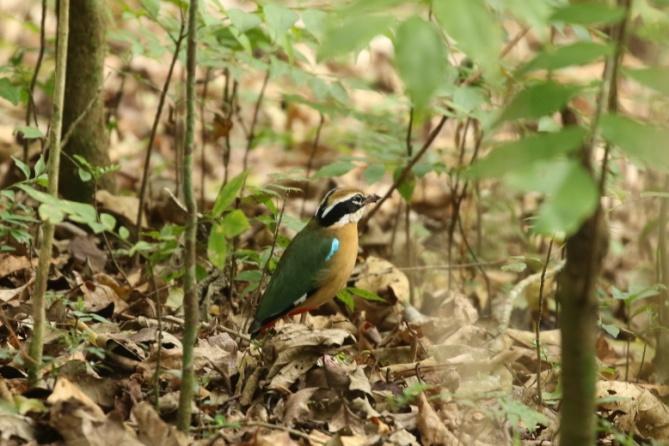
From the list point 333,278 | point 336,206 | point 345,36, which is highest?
point 345,36

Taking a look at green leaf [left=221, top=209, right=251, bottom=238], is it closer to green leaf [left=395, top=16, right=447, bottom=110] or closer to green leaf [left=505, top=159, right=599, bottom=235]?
green leaf [left=395, top=16, right=447, bottom=110]

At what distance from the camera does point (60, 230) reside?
6.31m

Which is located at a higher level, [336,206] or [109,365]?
[336,206]

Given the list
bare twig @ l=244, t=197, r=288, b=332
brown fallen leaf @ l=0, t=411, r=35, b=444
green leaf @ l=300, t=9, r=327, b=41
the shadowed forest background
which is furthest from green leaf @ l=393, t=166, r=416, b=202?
brown fallen leaf @ l=0, t=411, r=35, b=444

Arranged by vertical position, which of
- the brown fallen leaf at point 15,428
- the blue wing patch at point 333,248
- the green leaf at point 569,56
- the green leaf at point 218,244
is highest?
the green leaf at point 569,56

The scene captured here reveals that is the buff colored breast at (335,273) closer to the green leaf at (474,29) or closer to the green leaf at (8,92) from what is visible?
the green leaf at (8,92)

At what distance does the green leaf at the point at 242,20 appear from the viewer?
177 inches

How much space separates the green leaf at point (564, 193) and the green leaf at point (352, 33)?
1.60ft

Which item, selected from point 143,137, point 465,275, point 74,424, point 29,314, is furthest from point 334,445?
point 143,137

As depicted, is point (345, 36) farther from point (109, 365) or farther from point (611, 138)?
point (109, 365)

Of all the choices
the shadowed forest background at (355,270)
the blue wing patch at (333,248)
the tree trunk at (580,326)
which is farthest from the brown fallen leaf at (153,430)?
the blue wing patch at (333,248)

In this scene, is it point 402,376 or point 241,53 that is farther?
point 241,53

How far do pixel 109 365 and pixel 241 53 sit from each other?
8.28ft

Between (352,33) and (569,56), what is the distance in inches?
20.9
